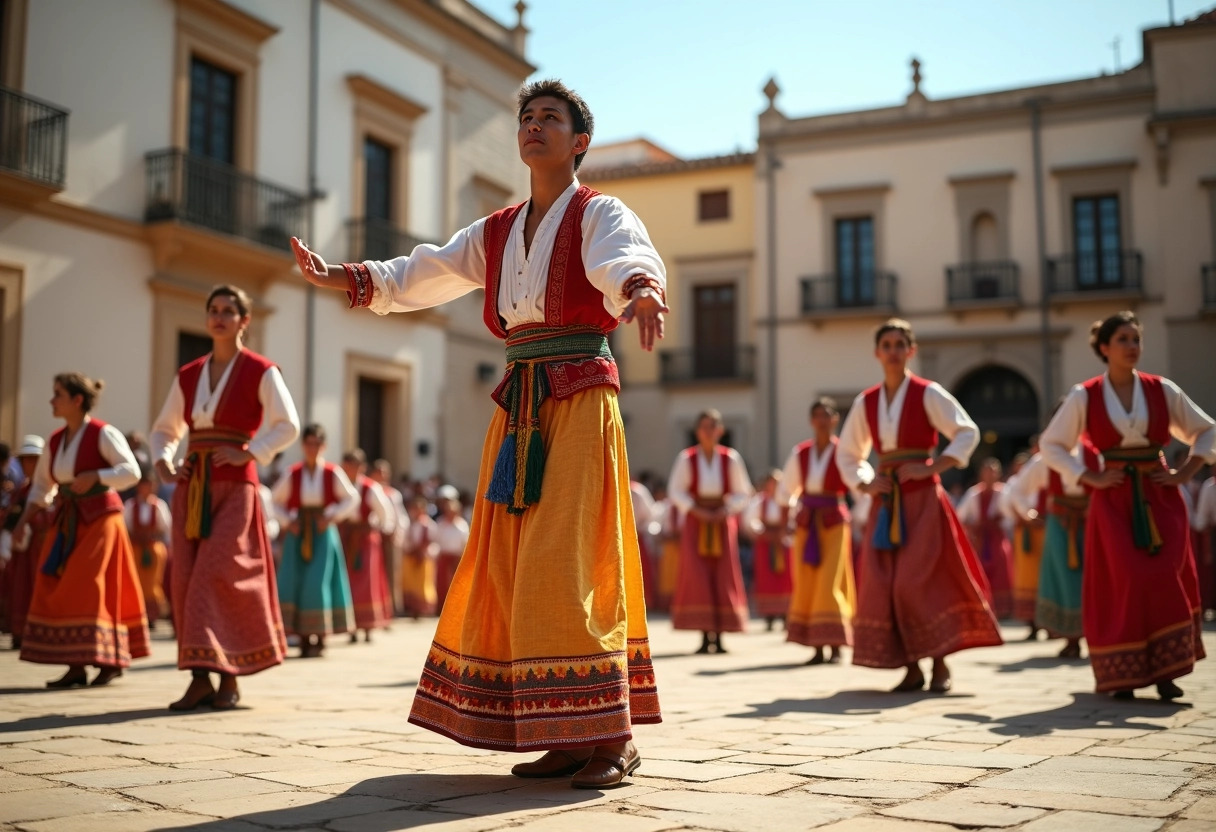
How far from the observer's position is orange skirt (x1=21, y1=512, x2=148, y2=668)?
645cm

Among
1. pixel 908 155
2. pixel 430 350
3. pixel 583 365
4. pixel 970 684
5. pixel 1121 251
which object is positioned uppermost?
pixel 908 155

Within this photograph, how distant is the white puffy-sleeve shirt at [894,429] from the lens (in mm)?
6242

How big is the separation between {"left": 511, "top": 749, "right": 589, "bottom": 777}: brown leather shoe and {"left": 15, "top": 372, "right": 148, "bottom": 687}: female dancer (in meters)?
3.70

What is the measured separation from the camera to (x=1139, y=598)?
18.9ft

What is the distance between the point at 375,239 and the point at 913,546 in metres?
12.8

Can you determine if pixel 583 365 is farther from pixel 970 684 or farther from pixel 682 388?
pixel 682 388

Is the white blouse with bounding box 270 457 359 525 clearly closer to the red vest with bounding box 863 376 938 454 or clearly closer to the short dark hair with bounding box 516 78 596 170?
the red vest with bounding box 863 376 938 454

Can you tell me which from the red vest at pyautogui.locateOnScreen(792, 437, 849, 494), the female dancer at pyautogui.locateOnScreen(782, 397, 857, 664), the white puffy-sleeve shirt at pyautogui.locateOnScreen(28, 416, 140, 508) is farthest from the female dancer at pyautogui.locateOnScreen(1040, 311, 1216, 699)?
the white puffy-sleeve shirt at pyautogui.locateOnScreen(28, 416, 140, 508)

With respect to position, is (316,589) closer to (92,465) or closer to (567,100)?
(92,465)

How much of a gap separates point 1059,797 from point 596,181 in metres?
26.6

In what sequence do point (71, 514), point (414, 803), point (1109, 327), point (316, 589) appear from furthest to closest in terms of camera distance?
1. point (316, 589)
2. point (71, 514)
3. point (1109, 327)
4. point (414, 803)

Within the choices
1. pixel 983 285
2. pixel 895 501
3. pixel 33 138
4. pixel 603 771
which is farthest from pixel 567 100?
pixel 983 285

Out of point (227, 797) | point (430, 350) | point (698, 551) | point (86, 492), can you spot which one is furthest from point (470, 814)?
point (430, 350)

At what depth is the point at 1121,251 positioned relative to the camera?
23734 millimetres
